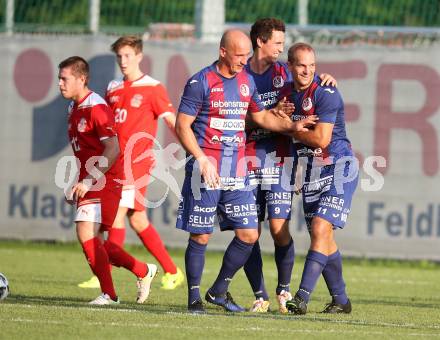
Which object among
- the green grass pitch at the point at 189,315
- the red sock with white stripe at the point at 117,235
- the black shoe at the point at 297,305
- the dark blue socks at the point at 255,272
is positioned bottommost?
the green grass pitch at the point at 189,315

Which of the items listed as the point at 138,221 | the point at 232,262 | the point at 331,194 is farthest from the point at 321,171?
the point at 138,221

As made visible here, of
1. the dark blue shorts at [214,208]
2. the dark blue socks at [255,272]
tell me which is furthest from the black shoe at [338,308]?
the dark blue shorts at [214,208]

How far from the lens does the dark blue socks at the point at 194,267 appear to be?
8.37m

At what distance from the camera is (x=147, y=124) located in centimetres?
1081

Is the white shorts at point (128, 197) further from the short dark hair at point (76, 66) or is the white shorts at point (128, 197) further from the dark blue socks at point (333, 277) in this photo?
the dark blue socks at point (333, 277)

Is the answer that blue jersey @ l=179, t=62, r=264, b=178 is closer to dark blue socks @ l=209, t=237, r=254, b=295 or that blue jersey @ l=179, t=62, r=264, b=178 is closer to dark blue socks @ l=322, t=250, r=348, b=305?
dark blue socks @ l=209, t=237, r=254, b=295

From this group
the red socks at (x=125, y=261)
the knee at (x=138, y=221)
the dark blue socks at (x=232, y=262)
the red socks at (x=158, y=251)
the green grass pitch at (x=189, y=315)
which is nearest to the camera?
the green grass pitch at (x=189, y=315)

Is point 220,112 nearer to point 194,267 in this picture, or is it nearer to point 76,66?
point 194,267

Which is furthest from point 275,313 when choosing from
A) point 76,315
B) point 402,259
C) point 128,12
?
point 128,12

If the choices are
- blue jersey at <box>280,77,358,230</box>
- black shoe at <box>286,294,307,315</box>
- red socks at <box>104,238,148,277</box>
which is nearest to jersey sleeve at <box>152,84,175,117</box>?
red socks at <box>104,238,148,277</box>

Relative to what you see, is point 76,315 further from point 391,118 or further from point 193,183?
point 391,118

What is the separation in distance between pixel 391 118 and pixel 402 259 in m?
1.80

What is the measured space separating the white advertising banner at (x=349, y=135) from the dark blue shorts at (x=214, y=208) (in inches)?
220

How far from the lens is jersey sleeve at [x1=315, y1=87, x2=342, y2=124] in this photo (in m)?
8.44
